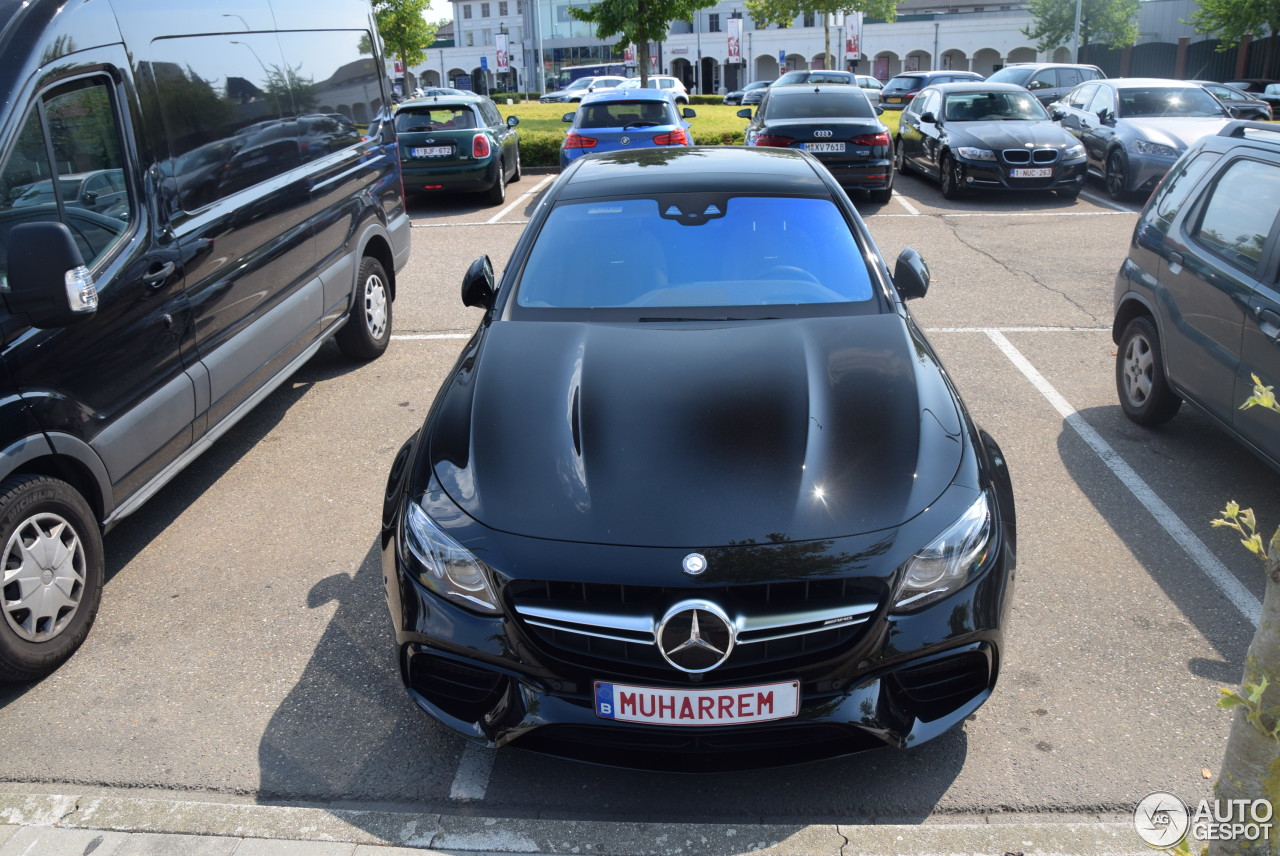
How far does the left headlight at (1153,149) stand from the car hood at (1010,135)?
0.76 meters

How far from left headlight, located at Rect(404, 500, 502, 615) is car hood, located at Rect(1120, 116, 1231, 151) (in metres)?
12.8

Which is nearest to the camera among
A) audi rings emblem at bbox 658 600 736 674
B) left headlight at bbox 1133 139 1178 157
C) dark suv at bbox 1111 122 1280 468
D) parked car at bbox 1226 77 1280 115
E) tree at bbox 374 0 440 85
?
audi rings emblem at bbox 658 600 736 674

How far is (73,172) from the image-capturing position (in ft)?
13.3

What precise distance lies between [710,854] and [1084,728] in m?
1.32

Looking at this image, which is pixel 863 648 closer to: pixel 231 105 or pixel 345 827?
pixel 345 827

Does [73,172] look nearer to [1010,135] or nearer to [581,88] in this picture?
[1010,135]

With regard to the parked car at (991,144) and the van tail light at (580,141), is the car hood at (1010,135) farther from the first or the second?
the van tail light at (580,141)

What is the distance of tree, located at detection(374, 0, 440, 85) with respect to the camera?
41531 mm

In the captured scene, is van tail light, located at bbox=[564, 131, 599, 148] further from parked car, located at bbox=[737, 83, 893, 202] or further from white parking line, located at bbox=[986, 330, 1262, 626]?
white parking line, located at bbox=[986, 330, 1262, 626]

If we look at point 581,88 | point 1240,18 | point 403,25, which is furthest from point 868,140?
point 581,88

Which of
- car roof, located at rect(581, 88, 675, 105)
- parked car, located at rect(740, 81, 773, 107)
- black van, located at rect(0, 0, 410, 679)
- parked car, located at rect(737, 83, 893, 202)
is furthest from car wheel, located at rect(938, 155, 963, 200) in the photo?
parked car, located at rect(740, 81, 773, 107)

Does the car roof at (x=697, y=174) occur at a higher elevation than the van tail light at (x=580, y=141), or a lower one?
higher

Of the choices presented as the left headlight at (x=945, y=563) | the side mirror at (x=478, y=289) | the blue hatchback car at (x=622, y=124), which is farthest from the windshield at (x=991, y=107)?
the left headlight at (x=945, y=563)

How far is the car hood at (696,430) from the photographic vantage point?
9.71ft
